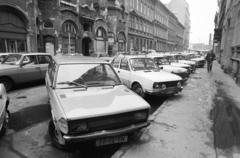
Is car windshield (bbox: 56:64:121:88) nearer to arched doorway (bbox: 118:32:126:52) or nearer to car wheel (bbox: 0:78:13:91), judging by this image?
car wheel (bbox: 0:78:13:91)

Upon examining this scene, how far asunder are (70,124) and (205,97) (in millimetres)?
6027

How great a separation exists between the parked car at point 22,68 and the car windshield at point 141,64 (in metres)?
3.46

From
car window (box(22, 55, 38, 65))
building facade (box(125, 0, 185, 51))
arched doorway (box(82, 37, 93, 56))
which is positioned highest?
building facade (box(125, 0, 185, 51))

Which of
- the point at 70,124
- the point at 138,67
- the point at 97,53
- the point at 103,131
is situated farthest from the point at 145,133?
the point at 97,53

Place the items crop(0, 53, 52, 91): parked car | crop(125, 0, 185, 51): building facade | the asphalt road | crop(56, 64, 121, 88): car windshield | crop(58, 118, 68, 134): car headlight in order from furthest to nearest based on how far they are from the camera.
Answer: crop(125, 0, 185, 51): building facade < crop(0, 53, 52, 91): parked car < crop(56, 64, 121, 88): car windshield < the asphalt road < crop(58, 118, 68, 134): car headlight

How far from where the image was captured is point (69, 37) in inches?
861

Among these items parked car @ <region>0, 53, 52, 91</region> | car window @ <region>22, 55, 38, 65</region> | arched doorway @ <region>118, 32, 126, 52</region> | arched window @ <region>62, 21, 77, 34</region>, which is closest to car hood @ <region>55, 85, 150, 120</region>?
parked car @ <region>0, 53, 52, 91</region>

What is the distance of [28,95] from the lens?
6.93m

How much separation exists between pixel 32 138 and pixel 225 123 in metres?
5.00

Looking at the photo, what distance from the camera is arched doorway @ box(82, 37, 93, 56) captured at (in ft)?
83.1

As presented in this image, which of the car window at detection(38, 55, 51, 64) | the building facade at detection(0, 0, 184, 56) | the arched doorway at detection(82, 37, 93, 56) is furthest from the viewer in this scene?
the arched doorway at detection(82, 37, 93, 56)

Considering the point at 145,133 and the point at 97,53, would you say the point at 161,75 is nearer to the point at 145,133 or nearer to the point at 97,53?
the point at 145,133

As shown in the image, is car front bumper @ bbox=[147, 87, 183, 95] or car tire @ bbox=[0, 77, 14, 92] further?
car tire @ bbox=[0, 77, 14, 92]

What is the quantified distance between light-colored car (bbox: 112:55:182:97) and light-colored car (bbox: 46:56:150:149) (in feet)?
6.65
